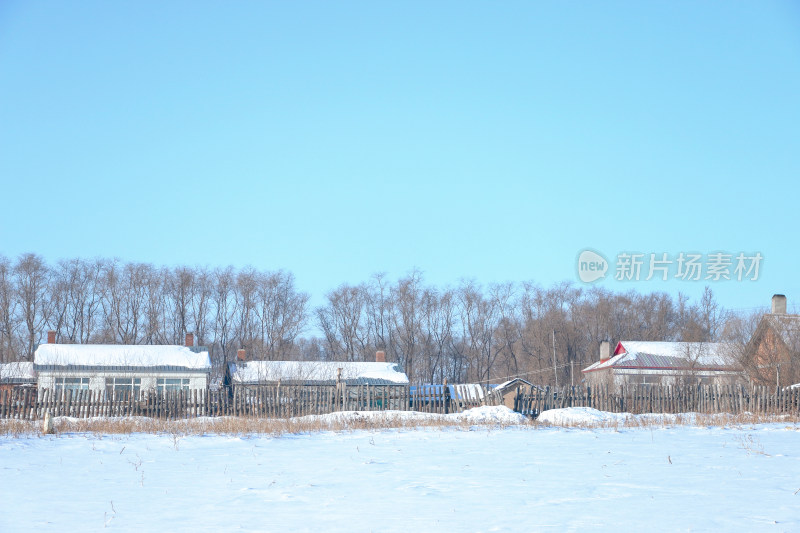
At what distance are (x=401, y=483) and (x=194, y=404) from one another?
51.3 ft

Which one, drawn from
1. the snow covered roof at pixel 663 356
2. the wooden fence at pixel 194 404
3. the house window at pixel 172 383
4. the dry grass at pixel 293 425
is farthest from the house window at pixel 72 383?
the snow covered roof at pixel 663 356

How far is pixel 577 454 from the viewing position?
38.6 feet

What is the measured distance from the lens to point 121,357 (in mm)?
43312

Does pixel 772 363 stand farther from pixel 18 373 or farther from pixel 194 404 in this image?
pixel 18 373

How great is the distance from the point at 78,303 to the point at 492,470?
63371 mm

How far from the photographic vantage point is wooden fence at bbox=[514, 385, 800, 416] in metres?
23.6

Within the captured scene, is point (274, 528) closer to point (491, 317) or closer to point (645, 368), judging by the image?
point (645, 368)

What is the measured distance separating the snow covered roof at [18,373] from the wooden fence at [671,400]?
35968 millimetres

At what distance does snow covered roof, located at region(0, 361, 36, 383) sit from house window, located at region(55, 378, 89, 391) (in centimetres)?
572

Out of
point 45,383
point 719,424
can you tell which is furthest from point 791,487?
point 45,383

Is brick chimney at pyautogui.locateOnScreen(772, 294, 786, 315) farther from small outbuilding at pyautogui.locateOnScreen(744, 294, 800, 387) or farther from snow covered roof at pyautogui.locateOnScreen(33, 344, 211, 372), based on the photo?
snow covered roof at pyautogui.locateOnScreen(33, 344, 211, 372)

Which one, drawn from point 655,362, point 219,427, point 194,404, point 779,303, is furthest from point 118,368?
point 779,303

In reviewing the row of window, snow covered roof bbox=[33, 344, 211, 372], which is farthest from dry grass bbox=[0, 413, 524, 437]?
snow covered roof bbox=[33, 344, 211, 372]

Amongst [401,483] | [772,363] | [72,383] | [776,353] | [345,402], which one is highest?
[776,353]
